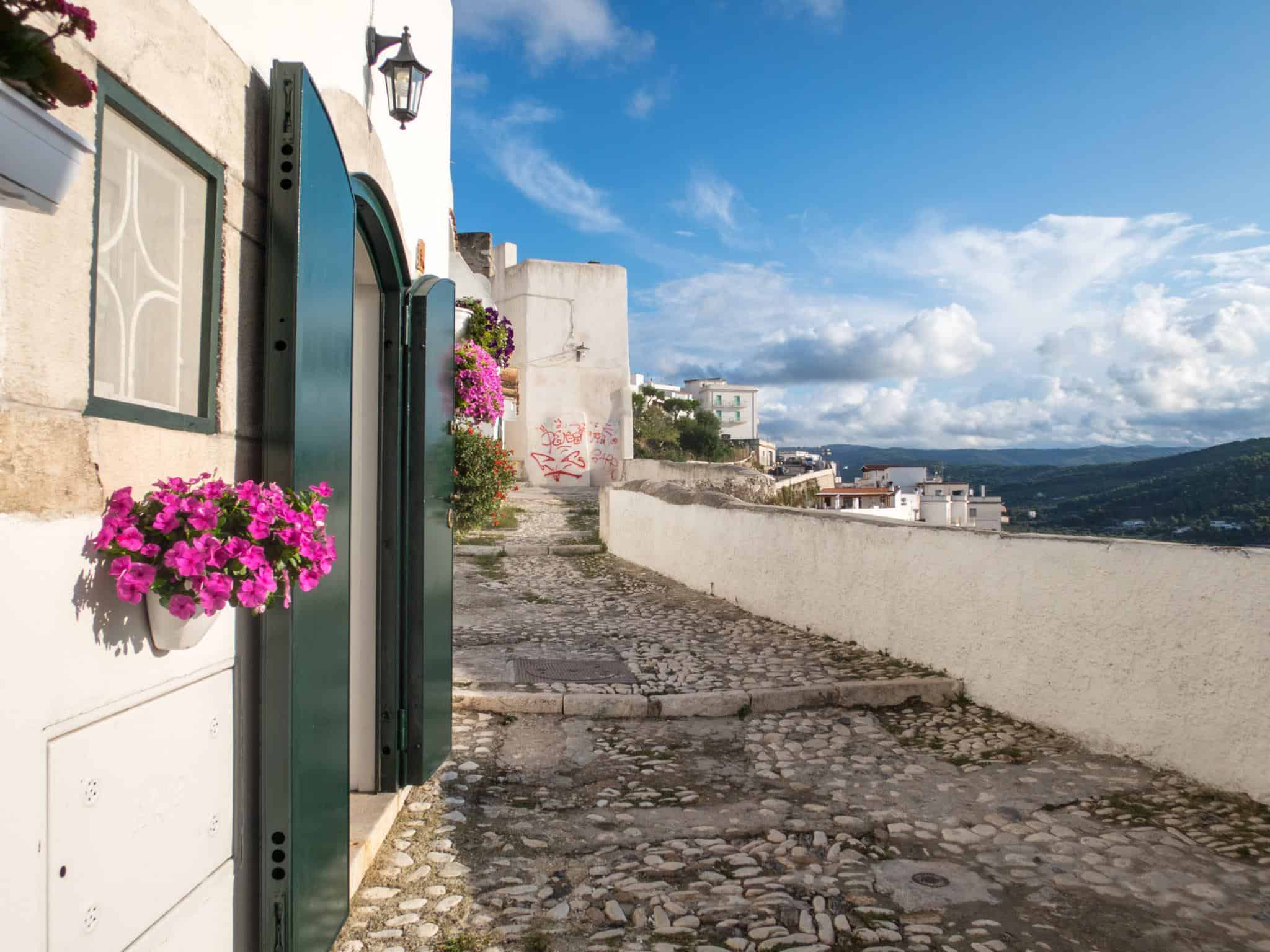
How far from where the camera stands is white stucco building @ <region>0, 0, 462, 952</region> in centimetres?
153

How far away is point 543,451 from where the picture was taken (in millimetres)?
25391

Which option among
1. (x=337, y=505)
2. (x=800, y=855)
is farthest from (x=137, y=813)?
(x=800, y=855)

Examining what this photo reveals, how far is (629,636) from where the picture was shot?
25.7 ft

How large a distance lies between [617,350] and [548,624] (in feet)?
62.3

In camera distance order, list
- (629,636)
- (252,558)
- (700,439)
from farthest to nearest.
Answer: (700,439)
(629,636)
(252,558)

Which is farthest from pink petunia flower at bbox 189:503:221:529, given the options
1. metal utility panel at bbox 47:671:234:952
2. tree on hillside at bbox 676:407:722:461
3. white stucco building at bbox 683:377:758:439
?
white stucco building at bbox 683:377:758:439

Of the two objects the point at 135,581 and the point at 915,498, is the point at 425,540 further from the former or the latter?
the point at 915,498

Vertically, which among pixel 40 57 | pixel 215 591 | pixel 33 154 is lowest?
pixel 215 591

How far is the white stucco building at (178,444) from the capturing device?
5.03 ft

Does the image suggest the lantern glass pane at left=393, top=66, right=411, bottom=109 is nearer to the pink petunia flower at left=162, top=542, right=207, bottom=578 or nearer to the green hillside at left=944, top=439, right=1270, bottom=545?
the pink petunia flower at left=162, top=542, right=207, bottom=578

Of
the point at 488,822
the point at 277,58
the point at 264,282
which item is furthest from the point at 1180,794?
the point at 277,58

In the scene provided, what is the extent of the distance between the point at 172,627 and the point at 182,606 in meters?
0.14

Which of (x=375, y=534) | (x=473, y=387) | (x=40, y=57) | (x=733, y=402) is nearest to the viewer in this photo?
(x=40, y=57)

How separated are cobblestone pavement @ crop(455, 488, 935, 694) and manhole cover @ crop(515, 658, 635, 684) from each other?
2.9 inches
